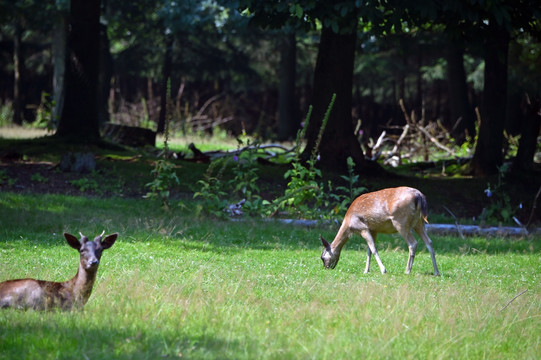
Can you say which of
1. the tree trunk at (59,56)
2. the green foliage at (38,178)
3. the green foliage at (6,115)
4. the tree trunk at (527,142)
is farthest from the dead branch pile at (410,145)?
the green foliage at (6,115)

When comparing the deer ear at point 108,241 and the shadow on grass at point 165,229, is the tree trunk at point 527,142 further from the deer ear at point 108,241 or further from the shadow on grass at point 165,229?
the deer ear at point 108,241

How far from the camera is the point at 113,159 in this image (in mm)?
17500

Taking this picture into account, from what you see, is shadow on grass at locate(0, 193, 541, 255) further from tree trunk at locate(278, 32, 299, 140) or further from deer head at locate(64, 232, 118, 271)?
tree trunk at locate(278, 32, 299, 140)

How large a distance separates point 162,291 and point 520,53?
19.5 meters

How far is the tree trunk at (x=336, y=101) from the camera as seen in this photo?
57.6 feet

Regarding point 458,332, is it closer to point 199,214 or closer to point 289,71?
point 199,214

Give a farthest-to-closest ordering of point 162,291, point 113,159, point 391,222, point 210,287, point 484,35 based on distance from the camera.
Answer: point 113,159
point 484,35
point 391,222
point 210,287
point 162,291

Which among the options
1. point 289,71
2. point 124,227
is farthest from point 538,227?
point 289,71

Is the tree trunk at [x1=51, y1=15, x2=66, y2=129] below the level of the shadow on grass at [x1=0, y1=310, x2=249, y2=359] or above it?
above

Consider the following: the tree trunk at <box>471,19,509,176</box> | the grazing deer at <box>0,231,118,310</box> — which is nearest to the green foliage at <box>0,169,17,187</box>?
the grazing deer at <box>0,231,118,310</box>

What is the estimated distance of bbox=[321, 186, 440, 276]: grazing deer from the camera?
9.34 metres

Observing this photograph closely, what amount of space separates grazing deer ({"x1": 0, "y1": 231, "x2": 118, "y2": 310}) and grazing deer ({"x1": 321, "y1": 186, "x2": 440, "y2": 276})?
375 cm

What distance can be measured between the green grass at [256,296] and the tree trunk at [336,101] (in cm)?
537

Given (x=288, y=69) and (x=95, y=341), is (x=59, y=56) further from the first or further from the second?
(x=95, y=341)
